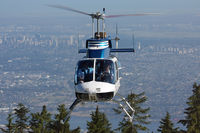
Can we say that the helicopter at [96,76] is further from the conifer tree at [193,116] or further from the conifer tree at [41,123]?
the conifer tree at [41,123]

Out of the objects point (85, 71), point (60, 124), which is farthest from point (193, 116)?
point (85, 71)

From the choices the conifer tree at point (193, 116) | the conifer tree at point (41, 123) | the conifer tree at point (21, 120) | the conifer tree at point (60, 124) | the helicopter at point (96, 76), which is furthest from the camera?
the conifer tree at point (21, 120)

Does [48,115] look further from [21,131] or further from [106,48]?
[106,48]

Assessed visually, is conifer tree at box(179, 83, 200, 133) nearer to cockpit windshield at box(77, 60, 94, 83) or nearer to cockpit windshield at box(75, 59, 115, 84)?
cockpit windshield at box(75, 59, 115, 84)

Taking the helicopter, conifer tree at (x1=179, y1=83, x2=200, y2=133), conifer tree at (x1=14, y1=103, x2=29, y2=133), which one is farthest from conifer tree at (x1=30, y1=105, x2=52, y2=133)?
the helicopter

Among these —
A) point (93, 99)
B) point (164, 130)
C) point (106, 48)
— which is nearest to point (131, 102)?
point (164, 130)

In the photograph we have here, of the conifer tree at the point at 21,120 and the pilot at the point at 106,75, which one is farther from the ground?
the pilot at the point at 106,75

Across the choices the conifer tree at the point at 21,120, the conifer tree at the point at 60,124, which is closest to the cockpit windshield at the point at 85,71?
the conifer tree at the point at 60,124

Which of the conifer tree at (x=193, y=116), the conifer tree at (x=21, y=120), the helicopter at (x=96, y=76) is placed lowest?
the conifer tree at (x=21, y=120)
